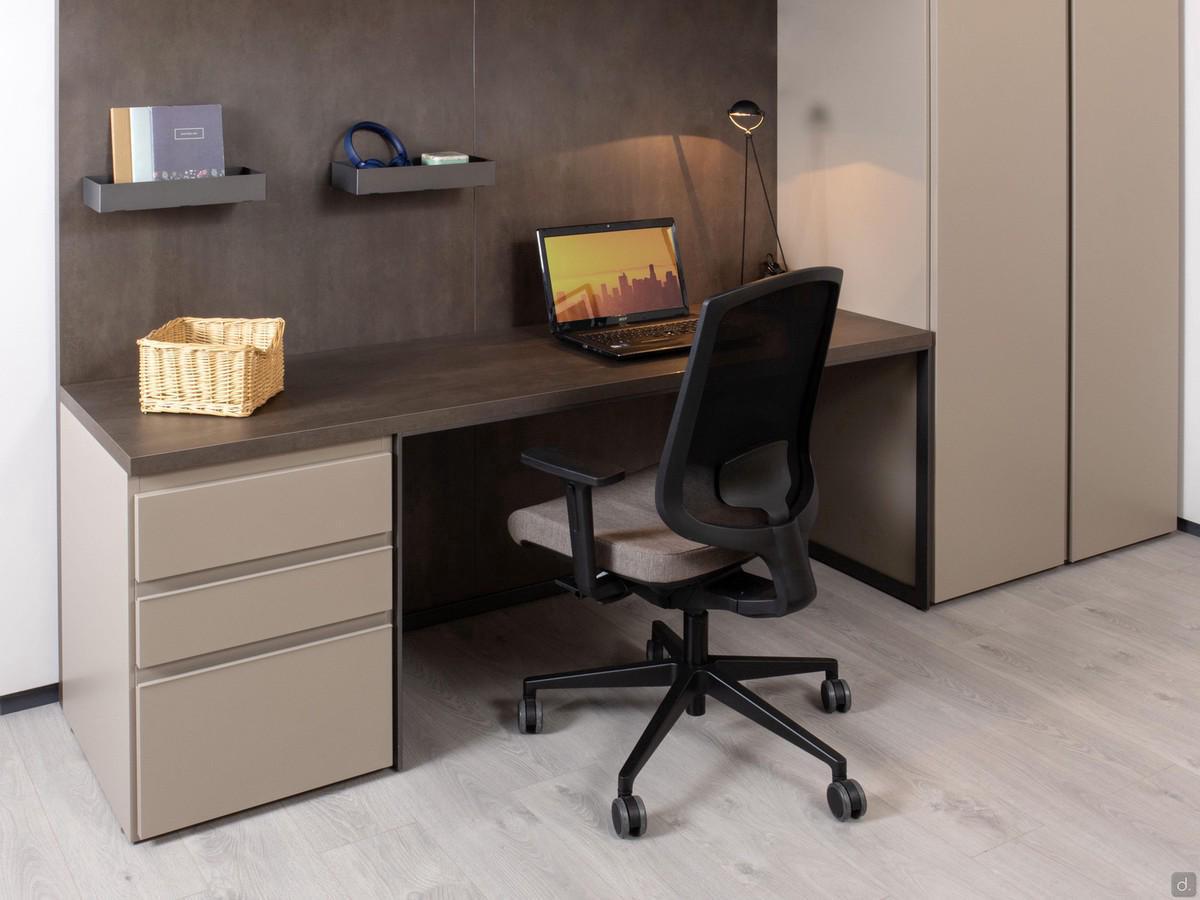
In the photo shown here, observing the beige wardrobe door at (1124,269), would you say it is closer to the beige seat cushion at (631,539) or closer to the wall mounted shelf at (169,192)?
the beige seat cushion at (631,539)

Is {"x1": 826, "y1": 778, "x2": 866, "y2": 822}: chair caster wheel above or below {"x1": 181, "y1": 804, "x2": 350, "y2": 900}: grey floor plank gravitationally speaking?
above

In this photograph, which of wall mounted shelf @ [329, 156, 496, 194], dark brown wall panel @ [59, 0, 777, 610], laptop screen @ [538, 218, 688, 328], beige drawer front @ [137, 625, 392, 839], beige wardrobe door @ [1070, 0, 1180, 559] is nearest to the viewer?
beige drawer front @ [137, 625, 392, 839]

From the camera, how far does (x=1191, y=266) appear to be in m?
3.77

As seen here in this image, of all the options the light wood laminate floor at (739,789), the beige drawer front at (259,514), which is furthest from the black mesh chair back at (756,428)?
the beige drawer front at (259,514)

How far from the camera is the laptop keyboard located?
120 inches

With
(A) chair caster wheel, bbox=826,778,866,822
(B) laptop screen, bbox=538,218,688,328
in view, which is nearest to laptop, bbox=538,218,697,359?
(B) laptop screen, bbox=538,218,688,328

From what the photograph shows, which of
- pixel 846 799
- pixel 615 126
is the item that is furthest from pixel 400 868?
pixel 615 126

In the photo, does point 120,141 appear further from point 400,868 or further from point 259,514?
point 400,868

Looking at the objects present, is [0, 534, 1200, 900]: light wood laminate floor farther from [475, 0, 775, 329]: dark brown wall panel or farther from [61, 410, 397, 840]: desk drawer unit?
[475, 0, 775, 329]: dark brown wall panel

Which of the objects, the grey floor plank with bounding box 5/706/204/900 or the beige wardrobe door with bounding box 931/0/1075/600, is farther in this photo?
the beige wardrobe door with bounding box 931/0/1075/600

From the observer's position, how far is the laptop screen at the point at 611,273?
10.4 feet

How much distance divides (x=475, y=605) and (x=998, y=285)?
153 centimetres

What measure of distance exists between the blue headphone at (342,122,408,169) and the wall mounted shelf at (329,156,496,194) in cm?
2

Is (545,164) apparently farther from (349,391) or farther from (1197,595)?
(1197,595)
